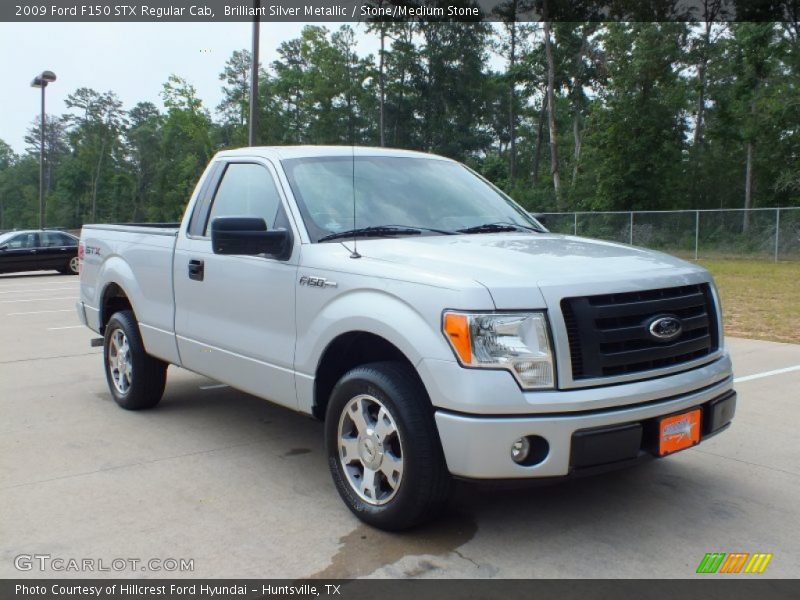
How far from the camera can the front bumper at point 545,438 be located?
130 inches

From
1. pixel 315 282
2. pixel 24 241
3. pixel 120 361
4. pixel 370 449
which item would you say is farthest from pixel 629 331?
pixel 24 241

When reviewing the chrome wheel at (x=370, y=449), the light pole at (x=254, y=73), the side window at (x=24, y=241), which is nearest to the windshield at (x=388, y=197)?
the chrome wheel at (x=370, y=449)

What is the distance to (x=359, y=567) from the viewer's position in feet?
11.3

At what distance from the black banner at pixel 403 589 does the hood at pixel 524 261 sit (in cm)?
119

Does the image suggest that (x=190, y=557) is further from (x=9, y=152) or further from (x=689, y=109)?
(x=9, y=152)

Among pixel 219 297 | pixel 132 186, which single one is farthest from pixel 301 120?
pixel 219 297

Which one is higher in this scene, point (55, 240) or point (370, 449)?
point (55, 240)

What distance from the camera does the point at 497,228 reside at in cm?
480

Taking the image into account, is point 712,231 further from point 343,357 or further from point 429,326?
point 429,326

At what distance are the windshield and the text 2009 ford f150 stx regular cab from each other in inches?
0.6

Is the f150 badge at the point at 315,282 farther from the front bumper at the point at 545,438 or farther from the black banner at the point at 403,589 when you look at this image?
the black banner at the point at 403,589

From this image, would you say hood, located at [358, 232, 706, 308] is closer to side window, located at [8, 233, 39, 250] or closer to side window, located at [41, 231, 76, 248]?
side window, located at [8, 233, 39, 250]

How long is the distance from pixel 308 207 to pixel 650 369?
2106mm

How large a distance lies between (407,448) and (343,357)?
0.88 meters
